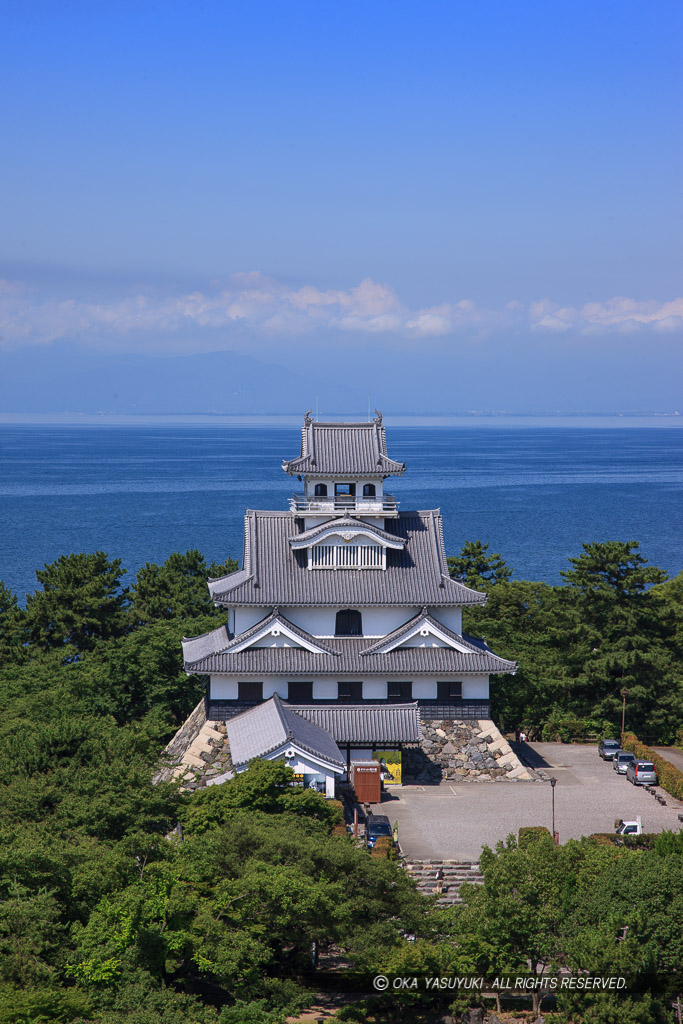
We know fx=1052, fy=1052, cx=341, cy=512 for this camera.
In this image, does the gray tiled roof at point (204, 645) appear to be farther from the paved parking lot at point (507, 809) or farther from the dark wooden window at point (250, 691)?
the paved parking lot at point (507, 809)

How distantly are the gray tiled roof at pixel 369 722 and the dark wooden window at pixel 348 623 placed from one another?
3529 mm

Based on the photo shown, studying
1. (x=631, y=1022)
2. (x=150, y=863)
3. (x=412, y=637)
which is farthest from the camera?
(x=412, y=637)

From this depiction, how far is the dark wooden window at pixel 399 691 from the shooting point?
38656mm

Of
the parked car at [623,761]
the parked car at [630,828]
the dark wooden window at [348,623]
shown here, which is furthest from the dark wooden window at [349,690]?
the parked car at [630,828]

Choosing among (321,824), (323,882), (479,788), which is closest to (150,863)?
(323,882)

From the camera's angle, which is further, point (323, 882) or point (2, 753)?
point (2, 753)

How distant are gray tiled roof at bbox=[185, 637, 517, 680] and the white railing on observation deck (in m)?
5.64

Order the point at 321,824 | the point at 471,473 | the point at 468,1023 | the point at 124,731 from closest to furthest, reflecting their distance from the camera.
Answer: the point at 468,1023 < the point at 321,824 < the point at 124,731 < the point at 471,473

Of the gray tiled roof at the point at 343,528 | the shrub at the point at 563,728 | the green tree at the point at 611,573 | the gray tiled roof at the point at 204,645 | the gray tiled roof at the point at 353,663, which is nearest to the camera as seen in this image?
the gray tiled roof at the point at 353,663

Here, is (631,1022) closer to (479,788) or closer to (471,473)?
(479,788)

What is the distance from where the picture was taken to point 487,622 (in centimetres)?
4759

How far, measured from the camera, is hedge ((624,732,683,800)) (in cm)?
3531

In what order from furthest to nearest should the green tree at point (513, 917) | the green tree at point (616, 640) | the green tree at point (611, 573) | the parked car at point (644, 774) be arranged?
the green tree at point (611, 573) → the green tree at point (616, 640) → the parked car at point (644, 774) → the green tree at point (513, 917)

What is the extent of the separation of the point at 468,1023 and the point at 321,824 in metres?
6.78
